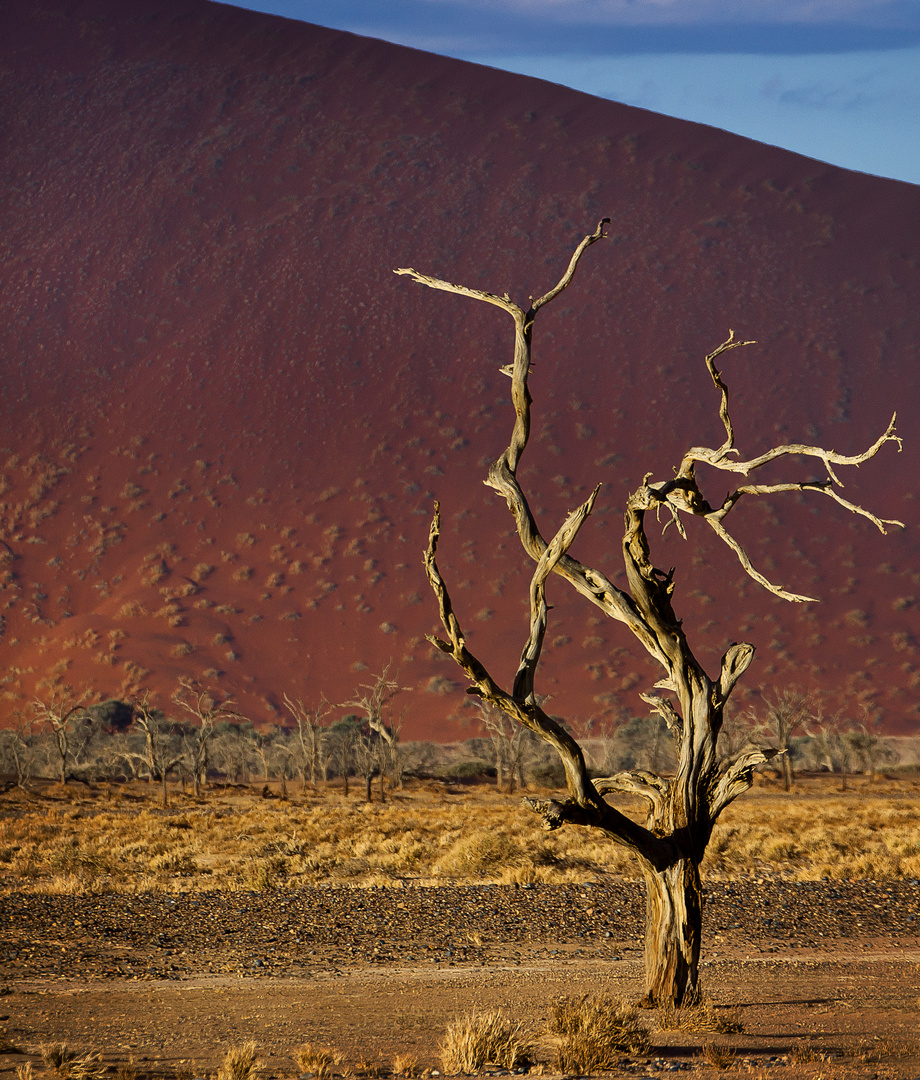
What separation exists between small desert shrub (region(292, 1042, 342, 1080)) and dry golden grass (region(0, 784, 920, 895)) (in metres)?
9.55

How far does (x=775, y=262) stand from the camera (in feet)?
260

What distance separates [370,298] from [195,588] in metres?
26.9

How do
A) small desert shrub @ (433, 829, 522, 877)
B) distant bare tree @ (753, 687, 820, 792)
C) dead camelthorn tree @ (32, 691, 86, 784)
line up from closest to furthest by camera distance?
1. small desert shrub @ (433, 829, 522, 877)
2. distant bare tree @ (753, 687, 820, 792)
3. dead camelthorn tree @ (32, 691, 86, 784)

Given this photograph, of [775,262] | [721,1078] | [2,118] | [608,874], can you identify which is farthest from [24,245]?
[721,1078]

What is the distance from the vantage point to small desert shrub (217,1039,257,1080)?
6184 millimetres

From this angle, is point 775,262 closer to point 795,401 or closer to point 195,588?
point 795,401

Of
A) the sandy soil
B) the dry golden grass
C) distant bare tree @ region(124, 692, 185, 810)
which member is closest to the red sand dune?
distant bare tree @ region(124, 692, 185, 810)

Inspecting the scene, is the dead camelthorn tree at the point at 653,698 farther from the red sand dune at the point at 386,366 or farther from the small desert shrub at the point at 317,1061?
the red sand dune at the point at 386,366

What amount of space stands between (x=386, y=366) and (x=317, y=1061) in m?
68.0

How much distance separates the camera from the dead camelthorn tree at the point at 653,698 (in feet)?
23.8

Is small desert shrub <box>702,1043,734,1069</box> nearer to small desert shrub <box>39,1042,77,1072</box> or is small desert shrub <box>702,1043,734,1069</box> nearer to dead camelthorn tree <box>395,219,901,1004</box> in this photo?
dead camelthorn tree <box>395,219,901,1004</box>

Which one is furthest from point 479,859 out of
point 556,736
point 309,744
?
point 309,744

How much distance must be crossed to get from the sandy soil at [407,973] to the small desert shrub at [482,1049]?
0.22 meters

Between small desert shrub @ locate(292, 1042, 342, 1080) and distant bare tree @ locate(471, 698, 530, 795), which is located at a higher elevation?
small desert shrub @ locate(292, 1042, 342, 1080)
